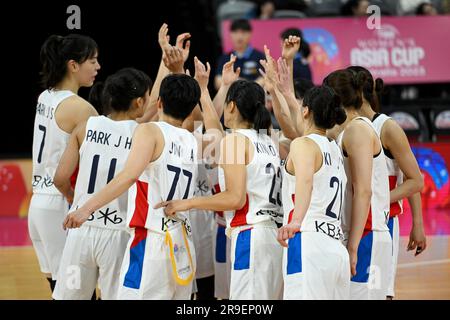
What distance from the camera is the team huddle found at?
505cm

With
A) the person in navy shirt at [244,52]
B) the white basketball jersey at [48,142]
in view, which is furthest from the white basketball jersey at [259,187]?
the person in navy shirt at [244,52]

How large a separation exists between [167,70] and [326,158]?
1549 mm

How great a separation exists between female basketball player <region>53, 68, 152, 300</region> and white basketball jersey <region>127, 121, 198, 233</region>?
361mm

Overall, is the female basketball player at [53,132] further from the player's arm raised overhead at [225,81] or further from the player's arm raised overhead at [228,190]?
the player's arm raised overhead at [228,190]

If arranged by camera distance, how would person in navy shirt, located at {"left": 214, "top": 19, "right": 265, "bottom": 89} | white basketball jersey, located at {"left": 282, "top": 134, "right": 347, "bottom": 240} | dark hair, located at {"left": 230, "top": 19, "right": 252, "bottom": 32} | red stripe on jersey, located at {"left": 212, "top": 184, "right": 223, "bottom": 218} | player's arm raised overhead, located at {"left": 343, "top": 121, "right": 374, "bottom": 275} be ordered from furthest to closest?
dark hair, located at {"left": 230, "top": 19, "right": 252, "bottom": 32}, person in navy shirt, located at {"left": 214, "top": 19, "right": 265, "bottom": 89}, red stripe on jersey, located at {"left": 212, "top": 184, "right": 223, "bottom": 218}, player's arm raised overhead, located at {"left": 343, "top": 121, "right": 374, "bottom": 275}, white basketball jersey, located at {"left": 282, "top": 134, "right": 347, "bottom": 240}

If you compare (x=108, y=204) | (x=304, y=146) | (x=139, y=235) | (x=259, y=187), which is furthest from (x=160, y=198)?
(x=304, y=146)

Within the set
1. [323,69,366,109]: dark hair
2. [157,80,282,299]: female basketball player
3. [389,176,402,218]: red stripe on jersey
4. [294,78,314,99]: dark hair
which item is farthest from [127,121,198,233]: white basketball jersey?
[294,78,314,99]: dark hair

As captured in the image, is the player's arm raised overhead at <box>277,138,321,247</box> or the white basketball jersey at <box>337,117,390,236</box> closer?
the player's arm raised overhead at <box>277,138,321,247</box>

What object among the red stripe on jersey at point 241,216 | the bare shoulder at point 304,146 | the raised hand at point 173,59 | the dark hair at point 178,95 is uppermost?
the raised hand at point 173,59

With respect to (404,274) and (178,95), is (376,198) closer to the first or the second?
(178,95)

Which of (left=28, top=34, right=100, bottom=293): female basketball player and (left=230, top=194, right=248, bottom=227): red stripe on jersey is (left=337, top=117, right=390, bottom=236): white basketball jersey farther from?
(left=28, top=34, right=100, bottom=293): female basketball player

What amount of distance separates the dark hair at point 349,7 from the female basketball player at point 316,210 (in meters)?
8.20

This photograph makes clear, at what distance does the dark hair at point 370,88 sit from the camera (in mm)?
5621

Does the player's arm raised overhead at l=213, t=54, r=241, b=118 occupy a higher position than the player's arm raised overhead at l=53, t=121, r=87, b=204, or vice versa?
the player's arm raised overhead at l=213, t=54, r=241, b=118
